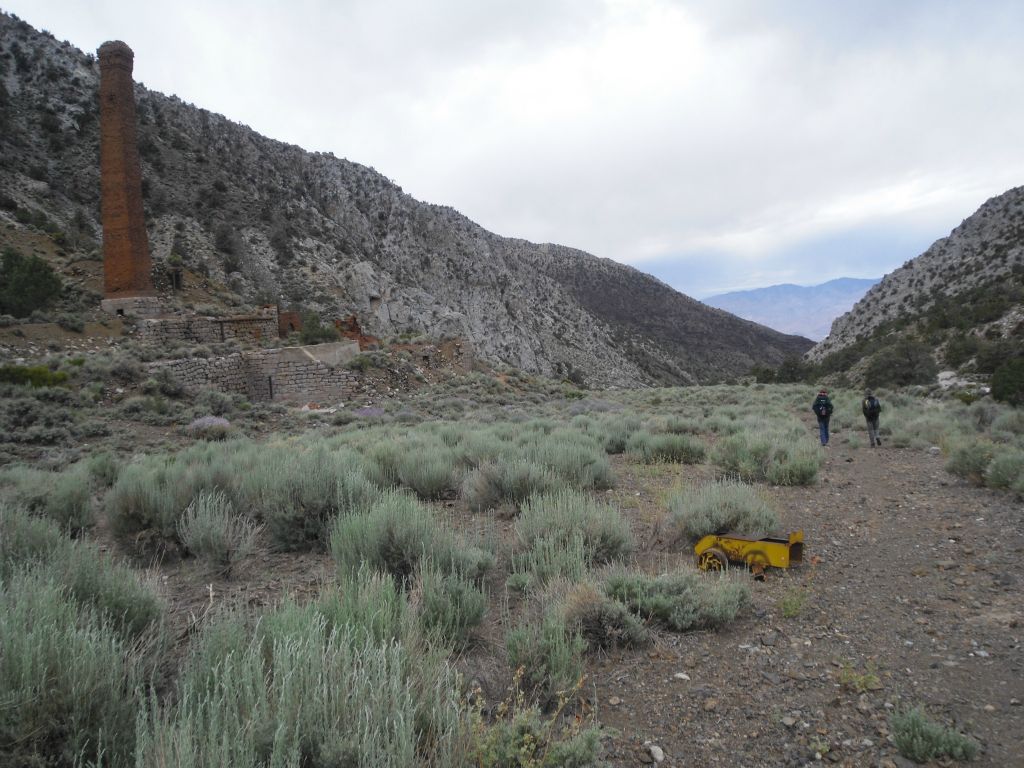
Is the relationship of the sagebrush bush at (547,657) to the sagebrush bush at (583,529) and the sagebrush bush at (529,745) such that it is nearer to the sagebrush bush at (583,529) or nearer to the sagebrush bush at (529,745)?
the sagebrush bush at (529,745)

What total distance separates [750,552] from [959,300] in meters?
49.1

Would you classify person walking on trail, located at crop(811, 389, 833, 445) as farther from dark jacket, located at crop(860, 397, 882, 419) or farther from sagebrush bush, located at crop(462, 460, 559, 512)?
sagebrush bush, located at crop(462, 460, 559, 512)

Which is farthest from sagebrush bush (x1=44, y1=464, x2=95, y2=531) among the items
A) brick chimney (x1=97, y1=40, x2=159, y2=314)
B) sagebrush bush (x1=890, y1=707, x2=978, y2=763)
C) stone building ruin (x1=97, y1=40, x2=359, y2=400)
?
brick chimney (x1=97, y1=40, x2=159, y2=314)

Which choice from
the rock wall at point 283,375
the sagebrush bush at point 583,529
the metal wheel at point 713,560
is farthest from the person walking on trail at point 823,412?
the rock wall at point 283,375

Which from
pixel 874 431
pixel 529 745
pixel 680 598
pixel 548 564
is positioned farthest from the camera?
pixel 874 431

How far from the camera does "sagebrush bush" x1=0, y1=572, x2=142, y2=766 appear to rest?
5.90 ft

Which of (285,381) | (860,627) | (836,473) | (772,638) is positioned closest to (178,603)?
(772,638)

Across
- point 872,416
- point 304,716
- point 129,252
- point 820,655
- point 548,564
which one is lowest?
point 820,655

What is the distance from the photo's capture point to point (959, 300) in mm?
42062

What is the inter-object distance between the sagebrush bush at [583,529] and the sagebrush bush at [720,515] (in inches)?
28.3

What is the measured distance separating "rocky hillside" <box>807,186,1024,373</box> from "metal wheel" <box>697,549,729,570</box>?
101ft

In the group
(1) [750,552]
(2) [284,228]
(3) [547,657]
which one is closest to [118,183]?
(2) [284,228]

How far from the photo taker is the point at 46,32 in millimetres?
41250

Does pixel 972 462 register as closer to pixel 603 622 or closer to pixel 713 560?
pixel 713 560
